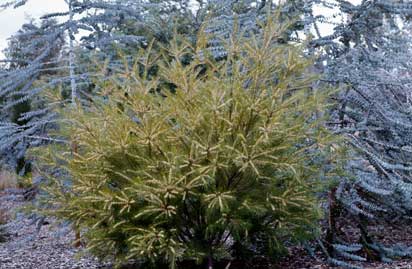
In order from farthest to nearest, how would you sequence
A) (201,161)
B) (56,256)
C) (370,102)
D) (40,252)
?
(40,252)
(56,256)
(370,102)
(201,161)

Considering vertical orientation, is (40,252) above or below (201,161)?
below

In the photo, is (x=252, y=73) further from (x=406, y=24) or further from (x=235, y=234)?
(x=406, y=24)

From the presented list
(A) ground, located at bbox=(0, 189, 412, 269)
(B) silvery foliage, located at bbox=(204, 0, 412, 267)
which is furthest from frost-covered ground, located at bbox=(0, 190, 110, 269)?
(B) silvery foliage, located at bbox=(204, 0, 412, 267)

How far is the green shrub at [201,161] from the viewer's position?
4.98m

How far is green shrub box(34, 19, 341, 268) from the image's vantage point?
16.4ft

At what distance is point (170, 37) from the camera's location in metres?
10.2

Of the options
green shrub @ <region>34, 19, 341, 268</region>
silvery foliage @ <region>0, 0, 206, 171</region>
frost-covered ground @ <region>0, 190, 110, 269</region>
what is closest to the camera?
green shrub @ <region>34, 19, 341, 268</region>

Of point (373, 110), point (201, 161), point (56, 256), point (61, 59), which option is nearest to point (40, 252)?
point (56, 256)

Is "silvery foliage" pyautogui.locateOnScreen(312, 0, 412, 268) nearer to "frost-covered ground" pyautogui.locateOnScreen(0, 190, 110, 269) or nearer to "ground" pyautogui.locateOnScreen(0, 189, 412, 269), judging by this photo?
"ground" pyautogui.locateOnScreen(0, 189, 412, 269)

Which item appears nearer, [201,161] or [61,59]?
[201,161]

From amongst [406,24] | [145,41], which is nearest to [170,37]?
[145,41]

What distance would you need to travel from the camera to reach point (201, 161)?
504cm

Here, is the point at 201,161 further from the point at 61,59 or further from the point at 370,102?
the point at 61,59

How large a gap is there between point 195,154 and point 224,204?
47cm
